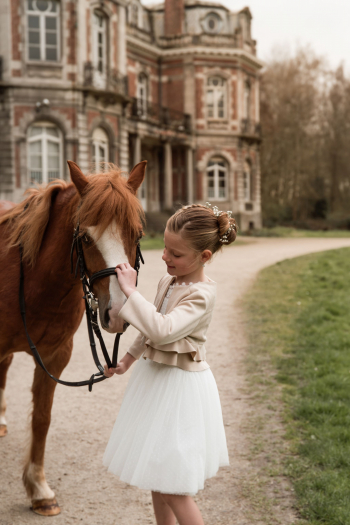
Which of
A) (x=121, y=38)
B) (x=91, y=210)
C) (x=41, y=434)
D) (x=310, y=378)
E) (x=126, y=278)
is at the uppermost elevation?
(x=121, y=38)

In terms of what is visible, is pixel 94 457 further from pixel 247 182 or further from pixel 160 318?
pixel 247 182

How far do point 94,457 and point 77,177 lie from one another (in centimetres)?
212

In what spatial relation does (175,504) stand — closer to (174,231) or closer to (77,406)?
(174,231)

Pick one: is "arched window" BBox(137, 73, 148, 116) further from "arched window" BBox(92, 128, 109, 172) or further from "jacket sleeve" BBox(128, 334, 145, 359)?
"jacket sleeve" BBox(128, 334, 145, 359)

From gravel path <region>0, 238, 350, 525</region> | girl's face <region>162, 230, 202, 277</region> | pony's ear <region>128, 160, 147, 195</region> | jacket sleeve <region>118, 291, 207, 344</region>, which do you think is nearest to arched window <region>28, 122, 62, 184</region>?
gravel path <region>0, 238, 350, 525</region>

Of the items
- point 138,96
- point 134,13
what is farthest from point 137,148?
point 134,13

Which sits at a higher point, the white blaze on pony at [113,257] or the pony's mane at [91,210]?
the pony's mane at [91,210]

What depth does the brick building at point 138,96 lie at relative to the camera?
20266mm

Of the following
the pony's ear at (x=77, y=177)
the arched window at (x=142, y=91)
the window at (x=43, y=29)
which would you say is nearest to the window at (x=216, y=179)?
the arched window at (x=142, y=91)

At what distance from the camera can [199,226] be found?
2.11 metres

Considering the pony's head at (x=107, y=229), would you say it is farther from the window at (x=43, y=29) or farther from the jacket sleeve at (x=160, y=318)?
the window at (x=43, y=29)

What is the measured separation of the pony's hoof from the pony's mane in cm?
135

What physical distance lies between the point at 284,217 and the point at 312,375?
1313 inches

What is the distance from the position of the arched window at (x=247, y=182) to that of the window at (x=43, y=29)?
14.7 m
